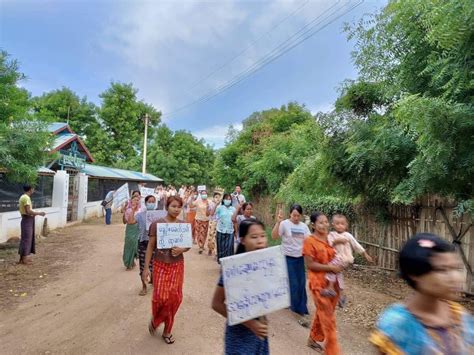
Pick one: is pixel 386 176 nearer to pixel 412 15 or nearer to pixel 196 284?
pixel 412 15

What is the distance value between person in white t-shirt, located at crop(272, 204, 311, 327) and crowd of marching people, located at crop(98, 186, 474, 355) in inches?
0.6

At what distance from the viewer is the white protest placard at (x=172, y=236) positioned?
13.8ft

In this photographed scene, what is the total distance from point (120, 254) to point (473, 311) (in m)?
8.34

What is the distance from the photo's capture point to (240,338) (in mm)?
2434

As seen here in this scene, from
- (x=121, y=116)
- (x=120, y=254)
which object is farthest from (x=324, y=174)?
(x=121, y=116)

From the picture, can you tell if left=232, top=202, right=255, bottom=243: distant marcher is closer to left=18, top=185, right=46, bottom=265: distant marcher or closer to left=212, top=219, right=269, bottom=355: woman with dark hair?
left=212, top=219, right=269, bottom=355: woman with dark hair

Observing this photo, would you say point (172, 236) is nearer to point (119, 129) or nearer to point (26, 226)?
point (26, 226)

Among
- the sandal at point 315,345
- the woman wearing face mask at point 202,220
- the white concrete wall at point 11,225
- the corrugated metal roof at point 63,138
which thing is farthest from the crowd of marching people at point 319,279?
the corrugated metal roof at point 63,138

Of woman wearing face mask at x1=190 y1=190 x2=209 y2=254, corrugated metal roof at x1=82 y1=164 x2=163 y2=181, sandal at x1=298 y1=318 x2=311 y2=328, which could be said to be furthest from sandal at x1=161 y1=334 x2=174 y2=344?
corrugated metal roof at x1=82 y1=164 x2=163 y2=181

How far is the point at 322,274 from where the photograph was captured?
3.90 metres

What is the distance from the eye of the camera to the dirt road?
415cm

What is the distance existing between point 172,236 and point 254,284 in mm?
2056

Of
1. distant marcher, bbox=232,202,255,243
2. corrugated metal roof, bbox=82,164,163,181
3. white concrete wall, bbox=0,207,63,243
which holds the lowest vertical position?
white concrete wall, bbox=0,207,63,243

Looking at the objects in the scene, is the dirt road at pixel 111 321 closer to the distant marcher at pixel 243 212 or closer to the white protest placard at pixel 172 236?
the white protest placard at pixel 172 236
